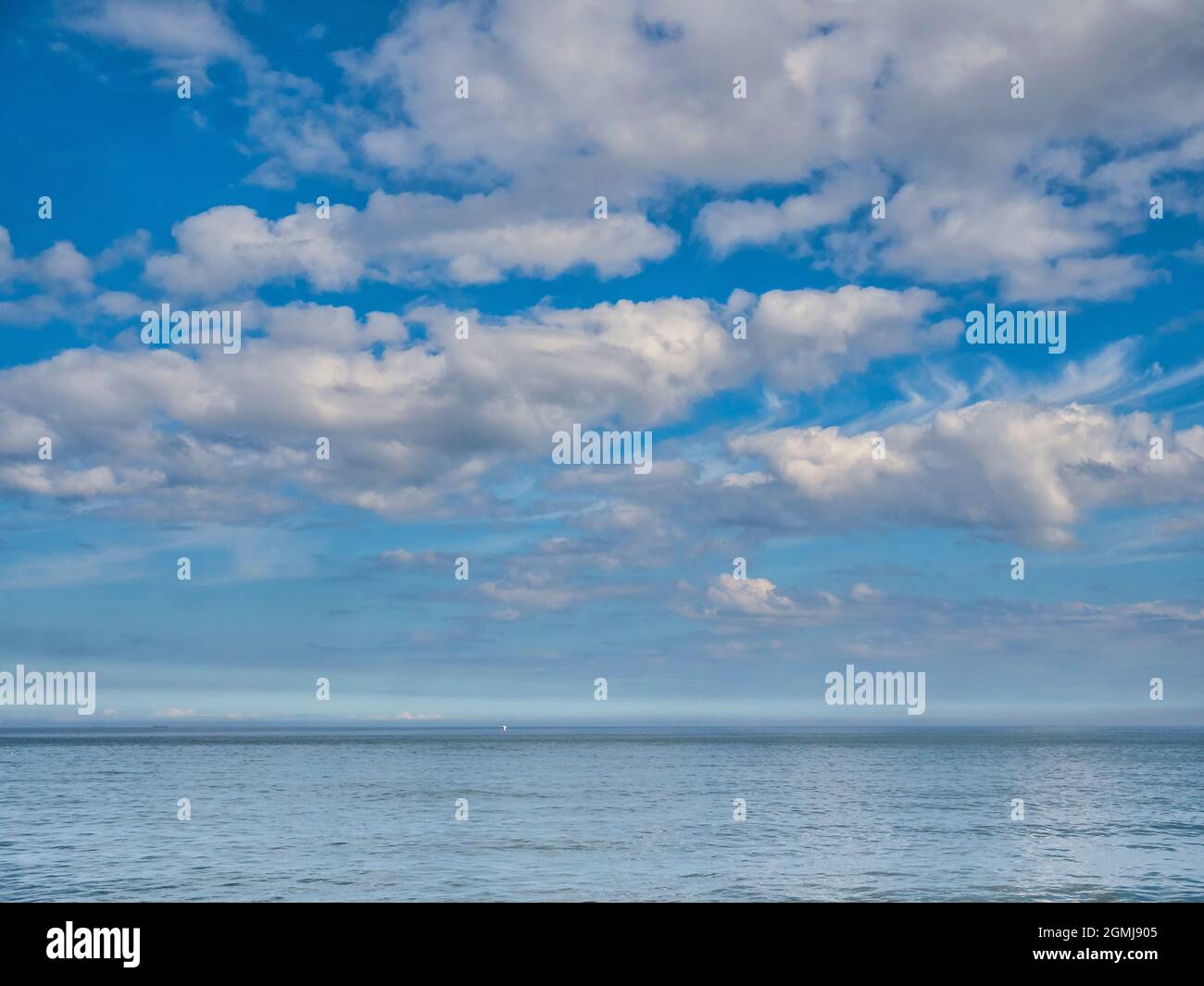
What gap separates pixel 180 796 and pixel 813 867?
57.4 metres

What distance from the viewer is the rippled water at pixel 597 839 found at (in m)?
40.7

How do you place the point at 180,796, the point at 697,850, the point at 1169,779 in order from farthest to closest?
the point at 1169,779, the point at 180,796, the point at 697,850

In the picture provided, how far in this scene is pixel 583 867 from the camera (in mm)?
44562

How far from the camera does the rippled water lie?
4072 centimetres

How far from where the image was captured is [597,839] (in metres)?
54.4
